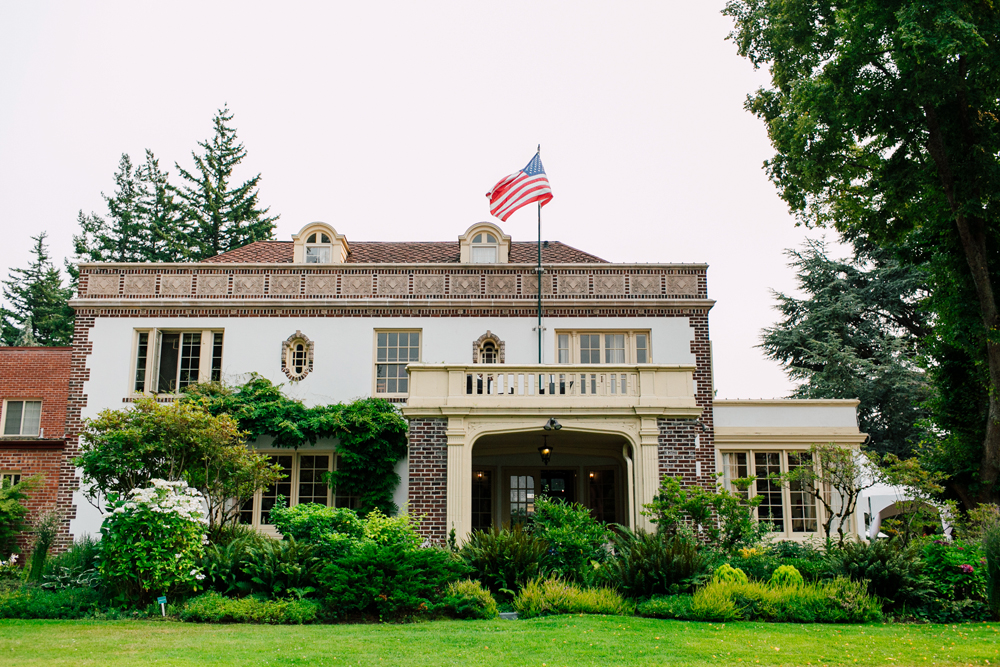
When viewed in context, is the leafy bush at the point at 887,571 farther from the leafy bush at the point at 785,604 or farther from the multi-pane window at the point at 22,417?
the multi-pane window at the point at 22,417

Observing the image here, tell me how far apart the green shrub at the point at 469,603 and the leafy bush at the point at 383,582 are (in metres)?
0.18

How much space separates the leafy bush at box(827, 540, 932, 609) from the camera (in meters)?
11.7

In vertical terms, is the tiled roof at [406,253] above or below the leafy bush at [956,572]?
above

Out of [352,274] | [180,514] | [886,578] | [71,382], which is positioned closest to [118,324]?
[71,382]

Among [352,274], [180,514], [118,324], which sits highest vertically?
[352,274]

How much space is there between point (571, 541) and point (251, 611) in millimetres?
4918

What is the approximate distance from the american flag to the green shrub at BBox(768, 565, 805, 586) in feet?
33.9

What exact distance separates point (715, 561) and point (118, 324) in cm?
1470

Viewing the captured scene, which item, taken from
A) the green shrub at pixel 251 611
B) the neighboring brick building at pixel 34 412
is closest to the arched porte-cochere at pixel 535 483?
the green shrub at pixel 251 611

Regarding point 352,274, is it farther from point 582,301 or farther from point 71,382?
point 71,382

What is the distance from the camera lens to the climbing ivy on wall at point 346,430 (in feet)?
58.3

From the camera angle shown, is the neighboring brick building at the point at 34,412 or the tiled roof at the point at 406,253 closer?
the neighboring brick building at the point at 34,412

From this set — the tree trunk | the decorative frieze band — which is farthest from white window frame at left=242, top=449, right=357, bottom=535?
Result: the tree trunk

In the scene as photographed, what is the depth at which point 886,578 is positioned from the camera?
38.7 feet
